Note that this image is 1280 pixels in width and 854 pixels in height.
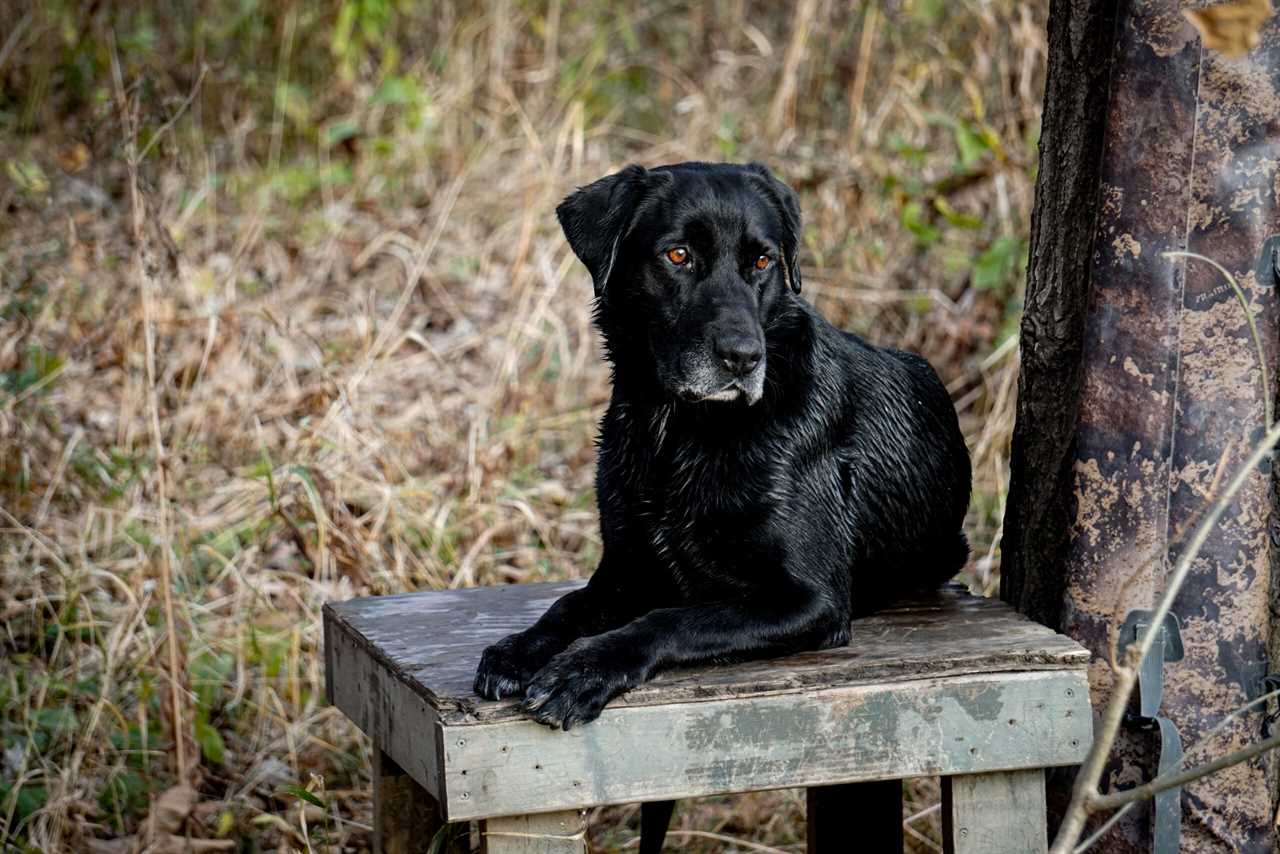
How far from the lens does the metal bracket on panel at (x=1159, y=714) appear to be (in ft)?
8.62

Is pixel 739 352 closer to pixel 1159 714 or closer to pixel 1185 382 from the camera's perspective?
pixel 1185 382

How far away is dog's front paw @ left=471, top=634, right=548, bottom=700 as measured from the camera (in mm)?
2473

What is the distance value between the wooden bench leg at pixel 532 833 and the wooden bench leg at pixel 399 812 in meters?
0.71

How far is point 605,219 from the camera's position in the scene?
9.88ft

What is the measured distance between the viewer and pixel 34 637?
4.53 meters

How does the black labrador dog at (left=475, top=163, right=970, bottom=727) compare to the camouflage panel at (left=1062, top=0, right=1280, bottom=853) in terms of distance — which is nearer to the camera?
the camouflage panel at (left=1062, top=0, right=1280, bottom=853)

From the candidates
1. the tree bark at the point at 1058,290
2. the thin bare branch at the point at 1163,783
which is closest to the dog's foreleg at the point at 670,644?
the tree bark at the point at 1058,290

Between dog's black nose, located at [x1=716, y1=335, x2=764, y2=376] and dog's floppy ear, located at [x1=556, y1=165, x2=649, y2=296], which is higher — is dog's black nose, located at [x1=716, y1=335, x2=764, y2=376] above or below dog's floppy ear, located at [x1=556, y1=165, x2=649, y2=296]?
Answer: below

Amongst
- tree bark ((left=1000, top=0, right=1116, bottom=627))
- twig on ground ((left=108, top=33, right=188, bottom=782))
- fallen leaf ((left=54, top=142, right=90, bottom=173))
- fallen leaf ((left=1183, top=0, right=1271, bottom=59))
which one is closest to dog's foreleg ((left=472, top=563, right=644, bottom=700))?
tree bark ((left=1000, top=0, right=1116, bottom=627))

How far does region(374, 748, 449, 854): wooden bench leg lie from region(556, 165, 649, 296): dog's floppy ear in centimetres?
114

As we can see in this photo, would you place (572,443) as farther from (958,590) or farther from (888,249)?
(958,590)

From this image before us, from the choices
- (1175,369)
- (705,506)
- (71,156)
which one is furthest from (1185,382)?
(71,156)

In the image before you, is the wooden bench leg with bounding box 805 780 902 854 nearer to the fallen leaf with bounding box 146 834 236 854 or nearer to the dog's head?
the dog's head

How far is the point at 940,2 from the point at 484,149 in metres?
2.36
